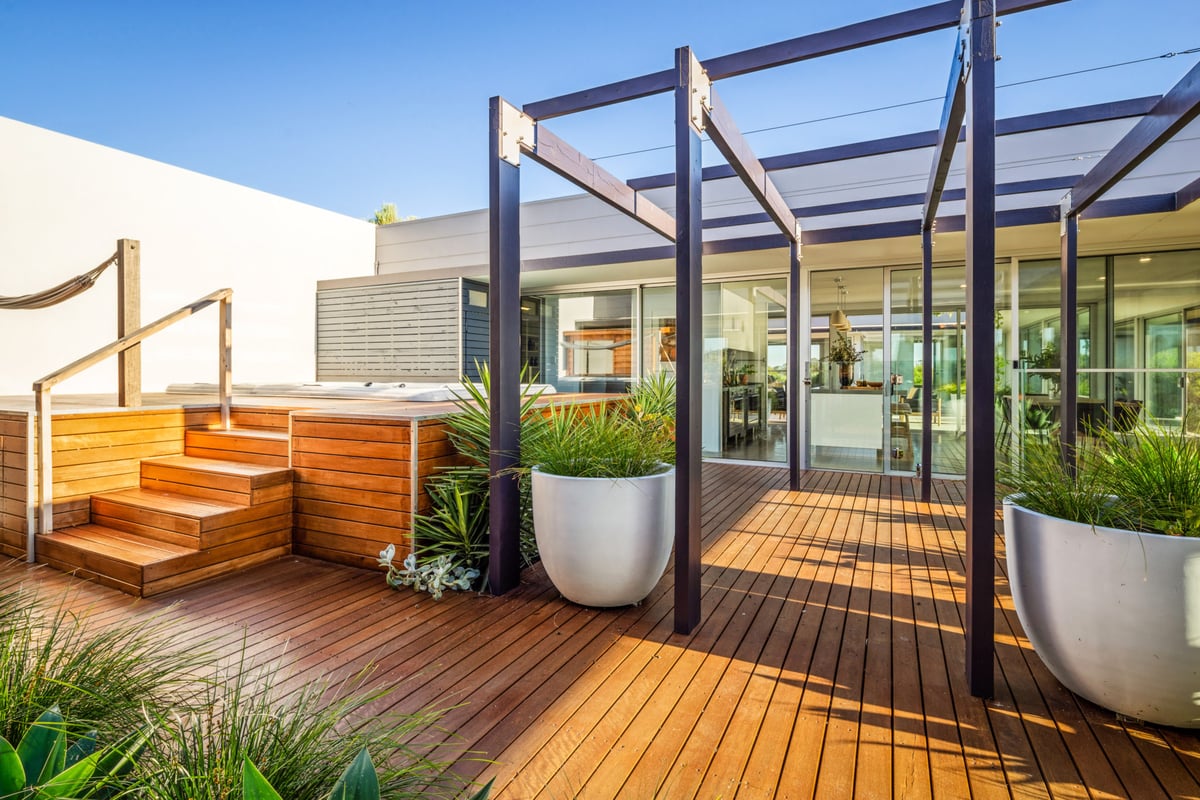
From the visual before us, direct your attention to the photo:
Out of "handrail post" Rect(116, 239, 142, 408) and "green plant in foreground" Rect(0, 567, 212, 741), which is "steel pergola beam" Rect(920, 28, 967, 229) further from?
"handrail post" Rect(116, 239, 142, 408)

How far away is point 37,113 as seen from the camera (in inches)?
294

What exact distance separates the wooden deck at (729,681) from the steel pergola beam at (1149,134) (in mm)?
2156

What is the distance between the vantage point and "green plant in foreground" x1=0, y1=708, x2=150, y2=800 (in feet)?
2.68

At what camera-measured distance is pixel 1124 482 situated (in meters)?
1.80

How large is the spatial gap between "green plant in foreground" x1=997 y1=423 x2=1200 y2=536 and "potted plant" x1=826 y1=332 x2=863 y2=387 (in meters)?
4.70

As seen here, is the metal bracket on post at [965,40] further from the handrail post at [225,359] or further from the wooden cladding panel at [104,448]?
the wooden cladding panel at [104,448]

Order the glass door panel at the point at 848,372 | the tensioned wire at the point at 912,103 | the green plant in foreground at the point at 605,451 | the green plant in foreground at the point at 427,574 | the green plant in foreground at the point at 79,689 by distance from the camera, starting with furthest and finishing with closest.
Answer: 1. the glass door panel at the point at 848,372
2. the tensioned wire at the point at 912,103
3. the green plant in foreground at the point at 427,574
4. the green plant in foreground at the point at 605,451
5. the green plant in foreground at the point at 79,689

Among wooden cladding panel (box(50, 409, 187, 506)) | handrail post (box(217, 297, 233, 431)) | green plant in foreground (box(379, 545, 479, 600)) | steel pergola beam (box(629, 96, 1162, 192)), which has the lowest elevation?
green plant in foreground (box(379, 545, 479, 600))

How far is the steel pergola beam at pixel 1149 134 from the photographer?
235 centimetres

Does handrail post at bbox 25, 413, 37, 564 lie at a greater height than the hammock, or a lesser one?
lesser

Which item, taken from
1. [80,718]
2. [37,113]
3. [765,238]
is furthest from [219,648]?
[37,113]

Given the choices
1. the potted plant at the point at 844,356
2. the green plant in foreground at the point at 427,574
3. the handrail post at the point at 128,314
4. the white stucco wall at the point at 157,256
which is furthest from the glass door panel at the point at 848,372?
the white stucco wall at the point at 157,256

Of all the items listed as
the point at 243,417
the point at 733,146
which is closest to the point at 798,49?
the point at 733,146

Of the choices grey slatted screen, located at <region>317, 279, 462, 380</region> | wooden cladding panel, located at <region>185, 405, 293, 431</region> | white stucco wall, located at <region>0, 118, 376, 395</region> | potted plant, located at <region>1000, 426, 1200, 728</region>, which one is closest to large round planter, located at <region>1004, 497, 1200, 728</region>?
potted plant, located at <region>1000, 426, 1200, 728</region>
